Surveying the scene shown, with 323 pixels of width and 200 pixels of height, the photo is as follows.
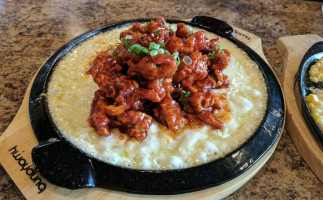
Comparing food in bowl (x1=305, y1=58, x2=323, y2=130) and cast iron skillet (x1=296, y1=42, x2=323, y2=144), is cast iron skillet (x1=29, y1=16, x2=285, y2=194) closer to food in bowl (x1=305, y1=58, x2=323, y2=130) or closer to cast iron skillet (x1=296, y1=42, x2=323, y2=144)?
cast iron skillet (x1=296, y1=42, x2=323, y2=144)

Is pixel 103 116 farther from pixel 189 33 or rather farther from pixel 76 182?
pixel 189 33

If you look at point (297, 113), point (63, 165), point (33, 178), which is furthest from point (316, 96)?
point (33, 178)

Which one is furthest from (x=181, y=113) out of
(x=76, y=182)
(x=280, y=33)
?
(x=280, y=33)

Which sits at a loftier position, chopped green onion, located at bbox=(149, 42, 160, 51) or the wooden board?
chopped green onion, located at bbox=(149, 42, 160, 51)

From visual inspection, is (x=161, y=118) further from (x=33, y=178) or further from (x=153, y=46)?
(x=33, y=178)

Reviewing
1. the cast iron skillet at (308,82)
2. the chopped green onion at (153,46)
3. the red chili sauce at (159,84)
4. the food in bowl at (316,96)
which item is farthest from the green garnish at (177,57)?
the food in bowl at (316,96)

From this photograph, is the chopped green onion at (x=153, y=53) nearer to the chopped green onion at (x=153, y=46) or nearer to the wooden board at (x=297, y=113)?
the chopped green onion at (x=153, y=46)

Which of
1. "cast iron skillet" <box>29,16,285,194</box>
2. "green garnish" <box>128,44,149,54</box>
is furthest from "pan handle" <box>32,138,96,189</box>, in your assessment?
"green garnish" <box>128,44,149,54</box>
